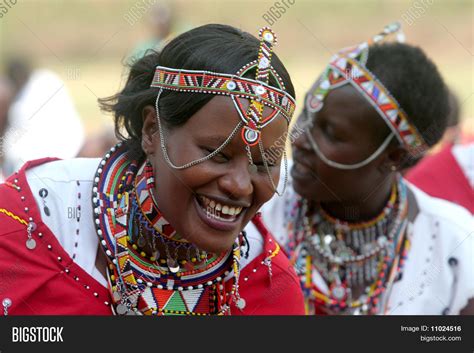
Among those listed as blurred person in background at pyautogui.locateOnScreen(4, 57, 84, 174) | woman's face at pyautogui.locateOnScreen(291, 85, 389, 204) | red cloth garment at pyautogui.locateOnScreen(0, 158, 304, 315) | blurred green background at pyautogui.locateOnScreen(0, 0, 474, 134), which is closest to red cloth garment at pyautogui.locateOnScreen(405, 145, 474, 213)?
woman's face at pyautogui.locateOnScreen(291, 85, 389, 204)

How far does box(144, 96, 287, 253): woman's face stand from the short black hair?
158 cm

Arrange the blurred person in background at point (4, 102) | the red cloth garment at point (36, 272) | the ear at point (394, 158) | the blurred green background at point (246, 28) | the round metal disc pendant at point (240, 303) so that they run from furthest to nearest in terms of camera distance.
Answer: the blurred green background at point (246, 28), the blurred person in background at point (4, 102), the ear at point (394, 158), the round metal disc pendant at point (240, 303), the red cloth garment at point (36, 272)

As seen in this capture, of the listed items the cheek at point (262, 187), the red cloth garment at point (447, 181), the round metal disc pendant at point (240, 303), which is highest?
the red cloth garment at point (447, 181)

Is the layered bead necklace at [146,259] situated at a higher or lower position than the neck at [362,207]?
lower

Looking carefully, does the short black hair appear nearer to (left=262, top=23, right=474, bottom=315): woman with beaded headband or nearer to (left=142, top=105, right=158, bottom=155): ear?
(left=262, top=23, right=474, bottom=315): woman with beaded headband

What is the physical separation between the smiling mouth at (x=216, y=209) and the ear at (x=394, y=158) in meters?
1.74

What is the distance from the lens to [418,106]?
446 centimetres

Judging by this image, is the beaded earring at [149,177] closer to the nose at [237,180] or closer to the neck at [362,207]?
the nose at [237,180]

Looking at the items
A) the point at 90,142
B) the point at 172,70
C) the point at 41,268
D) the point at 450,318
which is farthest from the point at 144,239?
the point at 90,142

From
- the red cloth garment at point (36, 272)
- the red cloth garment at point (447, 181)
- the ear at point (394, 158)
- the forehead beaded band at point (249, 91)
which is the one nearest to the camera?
the forehead beaded band at point (249, 91)

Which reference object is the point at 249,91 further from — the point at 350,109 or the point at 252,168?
the point at 350,109

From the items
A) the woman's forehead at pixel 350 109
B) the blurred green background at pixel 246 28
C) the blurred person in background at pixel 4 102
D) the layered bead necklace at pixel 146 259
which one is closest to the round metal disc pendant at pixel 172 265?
the layered bead necklace at pixel 146 259

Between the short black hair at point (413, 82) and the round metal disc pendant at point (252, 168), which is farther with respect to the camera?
the short black hair at point (413, 82)

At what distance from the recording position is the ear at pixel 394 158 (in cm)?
454
